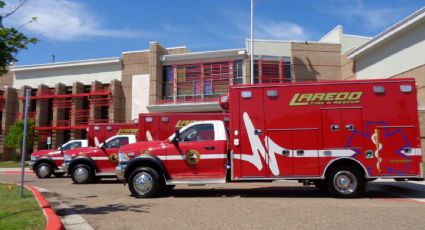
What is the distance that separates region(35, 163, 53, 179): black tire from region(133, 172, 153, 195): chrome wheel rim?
36.9 ft

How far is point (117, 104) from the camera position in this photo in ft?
137

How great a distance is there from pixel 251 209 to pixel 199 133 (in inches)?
129

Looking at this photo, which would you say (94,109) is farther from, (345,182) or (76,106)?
(345,182)

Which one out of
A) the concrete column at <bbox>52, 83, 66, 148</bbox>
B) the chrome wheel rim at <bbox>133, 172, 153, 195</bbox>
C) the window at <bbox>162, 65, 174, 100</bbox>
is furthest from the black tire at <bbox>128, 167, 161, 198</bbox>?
the concrete column at <bbox>52, 83, 66, 148</bbox>

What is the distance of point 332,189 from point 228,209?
11.1 ft

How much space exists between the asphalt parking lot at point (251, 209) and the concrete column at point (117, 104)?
28.3 m

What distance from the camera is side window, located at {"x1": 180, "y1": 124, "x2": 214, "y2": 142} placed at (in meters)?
12.0

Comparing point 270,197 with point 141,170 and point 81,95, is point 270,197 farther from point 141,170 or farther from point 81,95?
point 81,95

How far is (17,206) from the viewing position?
9.43 m

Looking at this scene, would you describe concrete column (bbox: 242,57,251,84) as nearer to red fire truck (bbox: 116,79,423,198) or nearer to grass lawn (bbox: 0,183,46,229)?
red fire truck (bbox: 116,79,423,198)

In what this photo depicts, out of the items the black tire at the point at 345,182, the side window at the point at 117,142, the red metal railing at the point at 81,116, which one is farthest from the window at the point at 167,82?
the black tire at the point at 345,182

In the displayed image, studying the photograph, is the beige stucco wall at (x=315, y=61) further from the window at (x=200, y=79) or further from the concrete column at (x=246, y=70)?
the window at (x=200, y=79)

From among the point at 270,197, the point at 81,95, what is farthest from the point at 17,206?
the point at 81,95

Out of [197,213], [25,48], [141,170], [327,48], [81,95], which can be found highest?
[327,48]
